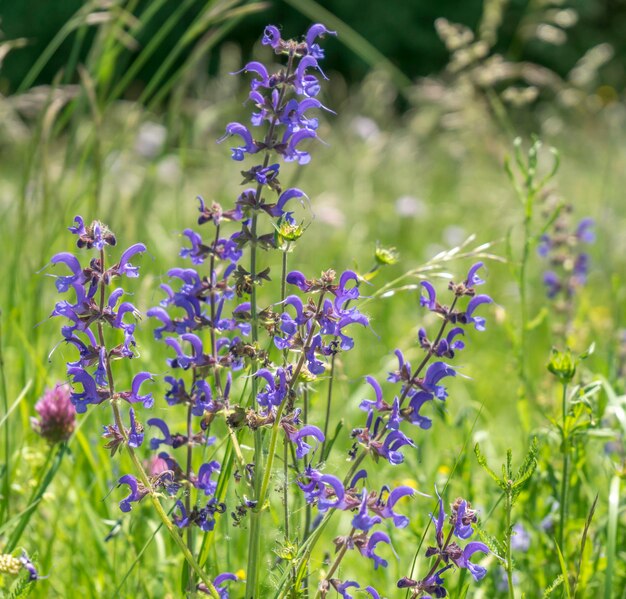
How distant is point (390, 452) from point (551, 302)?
6.63ft

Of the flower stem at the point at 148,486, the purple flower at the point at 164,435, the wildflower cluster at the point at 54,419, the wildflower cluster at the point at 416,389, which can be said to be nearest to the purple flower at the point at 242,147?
the flower stem at the point at 148,486

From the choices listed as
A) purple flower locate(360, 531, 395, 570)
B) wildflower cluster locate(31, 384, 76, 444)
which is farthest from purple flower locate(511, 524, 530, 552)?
wildflower cluster locate(31, 384, 76, 444)

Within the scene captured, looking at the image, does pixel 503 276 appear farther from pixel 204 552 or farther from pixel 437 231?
pixel 204 552

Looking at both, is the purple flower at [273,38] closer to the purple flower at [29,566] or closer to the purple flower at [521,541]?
the purple flower at [29,566]

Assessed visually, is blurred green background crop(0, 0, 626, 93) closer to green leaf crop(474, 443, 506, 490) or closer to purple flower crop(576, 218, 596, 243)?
purple flower crop(576, 218, 596, 243)

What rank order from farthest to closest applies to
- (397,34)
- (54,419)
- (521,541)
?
(397,34) < (521,541) < (54,419)

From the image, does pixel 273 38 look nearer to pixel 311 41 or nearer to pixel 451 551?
pixel 311 41

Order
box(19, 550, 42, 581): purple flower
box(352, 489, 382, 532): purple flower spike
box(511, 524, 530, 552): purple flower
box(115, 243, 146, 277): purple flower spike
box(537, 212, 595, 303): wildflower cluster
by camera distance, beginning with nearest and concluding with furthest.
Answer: box(352, 489, 382, 532): purple flower spike → box(115, 243, 146, 277): purple flower spike → box(19, 550, 42, 581): purple flower → box(511, 524, 530, 552): purple flower → box(537, 212, 595, 303): wildflower cluster

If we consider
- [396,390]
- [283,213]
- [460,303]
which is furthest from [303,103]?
[460,303]

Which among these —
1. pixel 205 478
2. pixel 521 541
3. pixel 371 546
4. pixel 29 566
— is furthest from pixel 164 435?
pixel 521 541

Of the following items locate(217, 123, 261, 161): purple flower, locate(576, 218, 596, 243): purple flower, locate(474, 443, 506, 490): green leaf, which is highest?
locate(576, 218, 596, 243): purple flower

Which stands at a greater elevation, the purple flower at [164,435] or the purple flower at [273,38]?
the purple flower at [273,38]

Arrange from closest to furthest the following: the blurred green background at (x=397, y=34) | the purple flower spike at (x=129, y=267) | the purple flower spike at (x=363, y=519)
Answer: the purple flower spike at (x=363, y=519)
the purple flower spike at (x=129, y=267)
the blurred green background at (x=397, y=34)

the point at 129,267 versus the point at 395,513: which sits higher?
the point at 129,267
